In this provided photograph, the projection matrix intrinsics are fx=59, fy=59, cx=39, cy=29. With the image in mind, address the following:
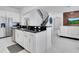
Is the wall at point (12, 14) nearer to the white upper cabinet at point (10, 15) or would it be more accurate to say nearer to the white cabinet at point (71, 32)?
the white upper cabinet at point (10, 15)

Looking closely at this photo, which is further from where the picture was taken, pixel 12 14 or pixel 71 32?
pixel 12 14

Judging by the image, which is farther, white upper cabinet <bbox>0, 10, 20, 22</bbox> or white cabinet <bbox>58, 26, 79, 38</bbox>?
white upper cabinet <bbox>0, 10, 20, 22</bbox>

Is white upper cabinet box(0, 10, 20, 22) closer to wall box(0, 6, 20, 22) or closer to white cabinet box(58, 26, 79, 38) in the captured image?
wall box(0, 6, 20, 22)

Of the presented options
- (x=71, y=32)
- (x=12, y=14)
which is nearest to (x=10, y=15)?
(x=12, y=14)

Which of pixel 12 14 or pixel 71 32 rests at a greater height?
pixel 12 14

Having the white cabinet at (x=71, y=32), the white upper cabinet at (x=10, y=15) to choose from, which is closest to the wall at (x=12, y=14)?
the white upper cabinet at (x=10, y=15)

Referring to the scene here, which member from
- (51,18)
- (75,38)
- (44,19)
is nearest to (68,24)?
(75,38)

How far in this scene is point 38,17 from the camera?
2.38 metres

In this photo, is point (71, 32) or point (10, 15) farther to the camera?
point (10, 15)

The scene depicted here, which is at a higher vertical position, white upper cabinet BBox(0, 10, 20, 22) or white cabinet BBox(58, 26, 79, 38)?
white upper cabinet BBox(0, 10, 20, 22)

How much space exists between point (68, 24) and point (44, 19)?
1.22 meters

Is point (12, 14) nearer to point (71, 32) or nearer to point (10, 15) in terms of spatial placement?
point (10, 15)

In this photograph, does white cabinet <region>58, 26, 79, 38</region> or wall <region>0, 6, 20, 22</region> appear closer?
white cabinet <region>58, 26, 79, 38</region>

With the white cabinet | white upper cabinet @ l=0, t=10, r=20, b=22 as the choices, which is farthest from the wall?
the white cabinet
